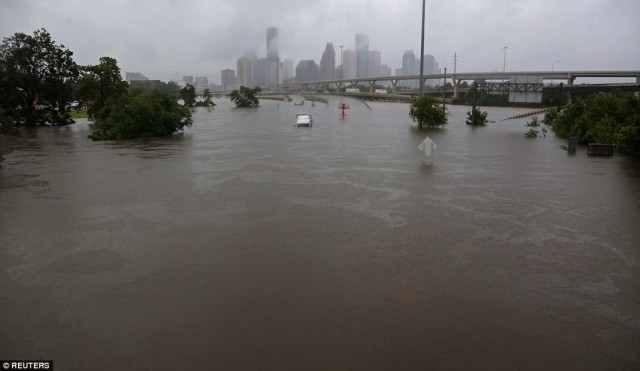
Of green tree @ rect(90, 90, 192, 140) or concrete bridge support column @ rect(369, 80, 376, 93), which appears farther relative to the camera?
concrete bridge support column @ rect(369, 80, 376, 93)

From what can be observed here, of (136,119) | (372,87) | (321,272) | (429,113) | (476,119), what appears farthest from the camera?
(372,87)

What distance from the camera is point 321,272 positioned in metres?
8.33

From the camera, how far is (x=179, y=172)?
755 inches

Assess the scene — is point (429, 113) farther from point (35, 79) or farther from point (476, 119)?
point (35, 79)

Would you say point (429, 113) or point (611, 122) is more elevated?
point (429, 113)

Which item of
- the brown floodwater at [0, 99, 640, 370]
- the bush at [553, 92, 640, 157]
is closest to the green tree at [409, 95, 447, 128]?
the bush at [553, 92, 640, 157]

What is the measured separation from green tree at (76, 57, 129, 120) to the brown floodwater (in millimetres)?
35487

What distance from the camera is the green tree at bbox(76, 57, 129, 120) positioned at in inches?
1954

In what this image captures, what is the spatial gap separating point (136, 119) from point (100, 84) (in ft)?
59.4

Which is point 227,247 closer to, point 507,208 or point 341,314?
point 341,314

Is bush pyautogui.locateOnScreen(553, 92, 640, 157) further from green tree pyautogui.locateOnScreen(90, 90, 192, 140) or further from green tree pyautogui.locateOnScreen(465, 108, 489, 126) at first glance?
green tree pyautogui.locateOnScreen(90, 90, 192, 140)

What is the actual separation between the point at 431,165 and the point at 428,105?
86.8 feet

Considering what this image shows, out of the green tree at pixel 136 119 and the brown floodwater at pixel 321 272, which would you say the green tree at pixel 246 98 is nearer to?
the green tree at pixel 136 119

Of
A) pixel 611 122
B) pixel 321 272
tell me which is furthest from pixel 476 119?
pixel 321 272
